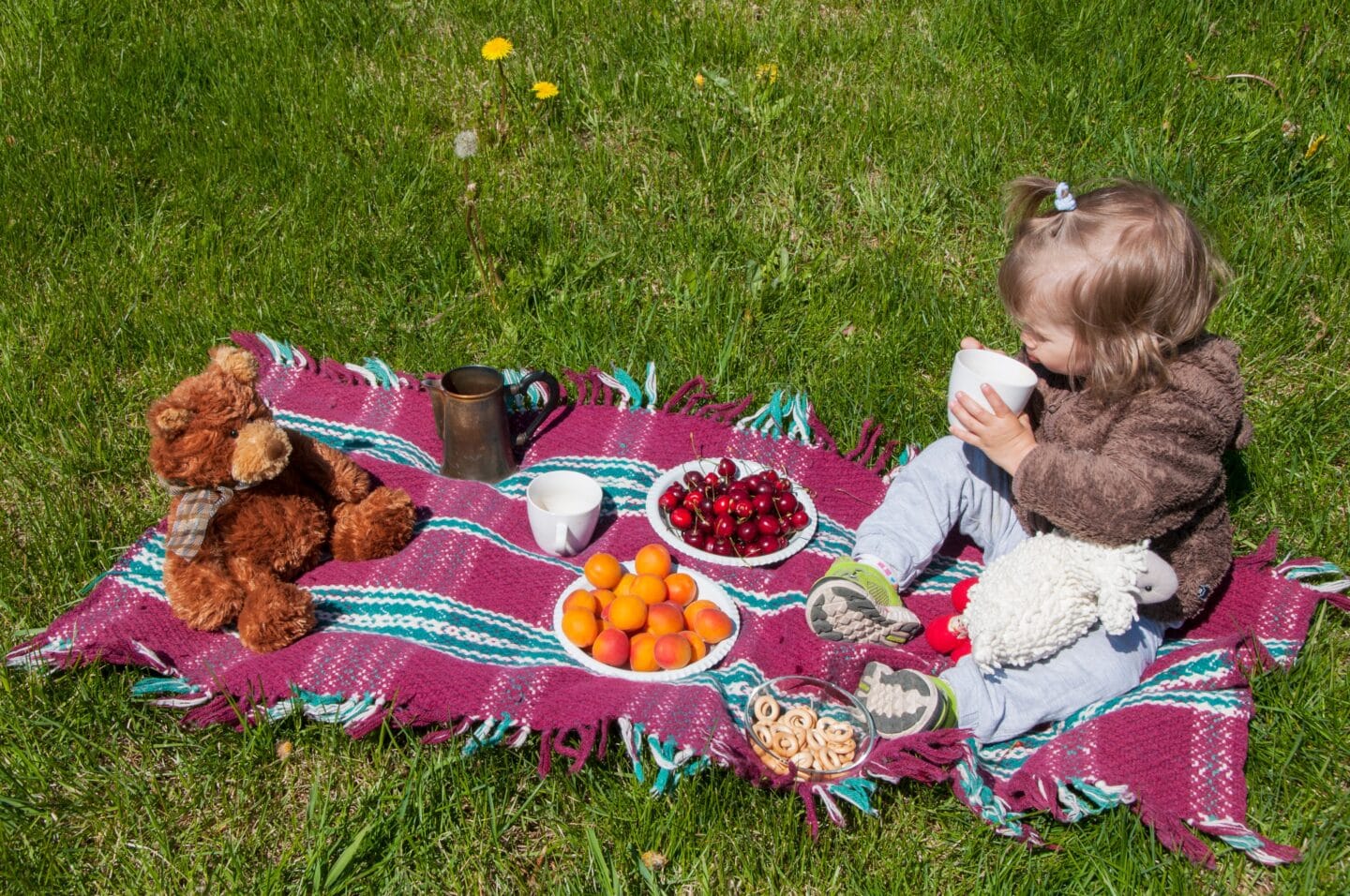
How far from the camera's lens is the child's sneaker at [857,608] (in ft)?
8.98

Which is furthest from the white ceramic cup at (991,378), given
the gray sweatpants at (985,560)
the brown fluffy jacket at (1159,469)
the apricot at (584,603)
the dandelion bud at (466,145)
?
the dandelion bud at (466,145)

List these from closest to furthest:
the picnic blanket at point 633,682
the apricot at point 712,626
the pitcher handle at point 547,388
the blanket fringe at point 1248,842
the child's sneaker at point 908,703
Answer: the blanket fringe at point 1248,842 → the picnic blanket at point 633,682 → the child's sneaker at point 908,703 → the apricot at point 712,626 → the pitcher handle at point 547,388

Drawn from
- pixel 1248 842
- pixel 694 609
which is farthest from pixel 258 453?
pixel 1248 842

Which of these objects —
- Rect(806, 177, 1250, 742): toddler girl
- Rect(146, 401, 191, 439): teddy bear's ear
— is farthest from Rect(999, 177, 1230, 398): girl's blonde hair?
Rect(146, 401, 191, 439): teddy bear's ear

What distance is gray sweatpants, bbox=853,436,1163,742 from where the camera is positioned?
2590mm

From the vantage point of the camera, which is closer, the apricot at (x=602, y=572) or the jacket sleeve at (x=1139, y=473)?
the jacket sleeve at (x=1139, y=473)

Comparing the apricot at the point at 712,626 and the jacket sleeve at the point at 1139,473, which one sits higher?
the jacket sleeve at the point at 1139,473

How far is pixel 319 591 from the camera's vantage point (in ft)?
9.43

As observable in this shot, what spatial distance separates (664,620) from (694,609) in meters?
0.14

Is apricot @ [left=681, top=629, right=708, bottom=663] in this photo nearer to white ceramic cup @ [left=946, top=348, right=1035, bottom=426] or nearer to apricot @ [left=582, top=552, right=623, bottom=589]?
apricot @ [left=582, top=552, right=623, bottom=589]

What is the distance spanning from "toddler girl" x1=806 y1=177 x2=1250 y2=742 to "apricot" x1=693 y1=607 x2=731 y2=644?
0.76ft

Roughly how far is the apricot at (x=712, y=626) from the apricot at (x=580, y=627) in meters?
0.27

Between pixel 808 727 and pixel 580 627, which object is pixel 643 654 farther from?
pixel 808 727

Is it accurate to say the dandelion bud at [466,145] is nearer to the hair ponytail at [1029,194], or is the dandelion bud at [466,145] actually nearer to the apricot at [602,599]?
the apricot at [602,599]
